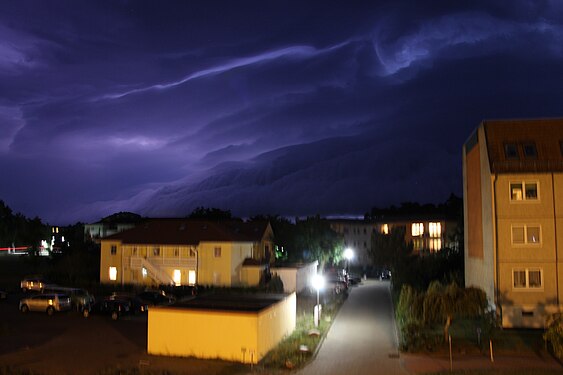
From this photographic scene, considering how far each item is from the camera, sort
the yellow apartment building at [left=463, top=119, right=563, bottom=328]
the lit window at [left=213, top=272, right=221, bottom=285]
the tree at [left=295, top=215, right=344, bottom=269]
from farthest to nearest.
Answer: the tree at [left=295, top=215, right=344, bottom=269], the lit window at [left=213, top=272, right=221, bottom=285], the yellow apartment building at [left=463, top=119, right=563, bottom=328]

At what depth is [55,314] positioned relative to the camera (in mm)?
31812

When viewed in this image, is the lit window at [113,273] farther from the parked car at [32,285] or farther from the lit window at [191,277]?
the lit window at [191,277]

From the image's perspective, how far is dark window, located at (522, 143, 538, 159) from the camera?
27834 millimetres

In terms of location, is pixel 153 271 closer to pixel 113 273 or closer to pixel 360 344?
pixel 113 273

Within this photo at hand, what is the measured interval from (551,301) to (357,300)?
58.3ft

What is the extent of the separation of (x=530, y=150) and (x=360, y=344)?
46.5 ft

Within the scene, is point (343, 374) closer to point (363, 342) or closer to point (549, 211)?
point (363, 342)

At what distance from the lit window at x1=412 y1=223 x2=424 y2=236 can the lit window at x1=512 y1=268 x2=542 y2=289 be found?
49393 millimetres

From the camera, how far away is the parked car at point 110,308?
1209 inches

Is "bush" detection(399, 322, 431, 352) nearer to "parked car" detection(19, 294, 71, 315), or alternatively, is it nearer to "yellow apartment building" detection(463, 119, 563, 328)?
"yellow apartment building" detection(463, 119, 563, 328)

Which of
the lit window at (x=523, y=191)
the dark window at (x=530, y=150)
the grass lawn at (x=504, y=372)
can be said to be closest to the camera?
the grass lawn at (x=504, y=372)

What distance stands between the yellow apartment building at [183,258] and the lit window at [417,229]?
35512mm

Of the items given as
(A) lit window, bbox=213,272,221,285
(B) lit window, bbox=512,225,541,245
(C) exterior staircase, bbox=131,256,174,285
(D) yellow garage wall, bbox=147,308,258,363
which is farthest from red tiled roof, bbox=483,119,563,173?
(C) exterior staircase, bbox=131,256,174,285

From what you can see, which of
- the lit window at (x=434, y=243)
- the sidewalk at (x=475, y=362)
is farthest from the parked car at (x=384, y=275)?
the sidewalk at (x=475, y=362)
